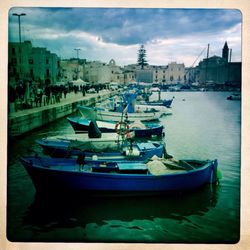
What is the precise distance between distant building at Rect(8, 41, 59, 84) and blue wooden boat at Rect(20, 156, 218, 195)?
67 cm

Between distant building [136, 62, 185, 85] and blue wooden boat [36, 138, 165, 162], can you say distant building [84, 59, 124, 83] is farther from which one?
blue wooden boat [36, 138, 165, 162]

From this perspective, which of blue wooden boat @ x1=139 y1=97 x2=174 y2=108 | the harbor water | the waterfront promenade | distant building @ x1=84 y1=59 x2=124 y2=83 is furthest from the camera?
blue wooden boat @ x1=139 y1=97 x2=174 y2=108

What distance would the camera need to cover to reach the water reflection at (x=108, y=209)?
→ 2498 millimetres

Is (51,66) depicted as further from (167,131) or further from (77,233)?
(77,233)

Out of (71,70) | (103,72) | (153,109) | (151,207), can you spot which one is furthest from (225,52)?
(151,207)

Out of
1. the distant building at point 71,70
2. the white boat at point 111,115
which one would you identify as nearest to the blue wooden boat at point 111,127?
the white boat at point 111,115

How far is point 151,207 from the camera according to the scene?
8.42 ft

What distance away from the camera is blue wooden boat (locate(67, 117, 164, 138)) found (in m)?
2.69

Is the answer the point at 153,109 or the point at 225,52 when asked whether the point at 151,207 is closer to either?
the point at 153,109

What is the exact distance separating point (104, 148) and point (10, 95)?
87 cm

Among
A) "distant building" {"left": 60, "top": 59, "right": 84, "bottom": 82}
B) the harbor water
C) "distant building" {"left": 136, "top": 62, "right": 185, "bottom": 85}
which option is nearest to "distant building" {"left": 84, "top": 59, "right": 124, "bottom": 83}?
"distant building" {"left": 60, "top": 59, "right": 84, "bottom": 82}

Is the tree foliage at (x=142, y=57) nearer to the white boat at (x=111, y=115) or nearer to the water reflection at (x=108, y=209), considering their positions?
the white boat at (x=111, y=115)

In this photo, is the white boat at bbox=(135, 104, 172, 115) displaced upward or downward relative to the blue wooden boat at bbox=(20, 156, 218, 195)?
upward

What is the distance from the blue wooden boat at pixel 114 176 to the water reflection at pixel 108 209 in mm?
78
